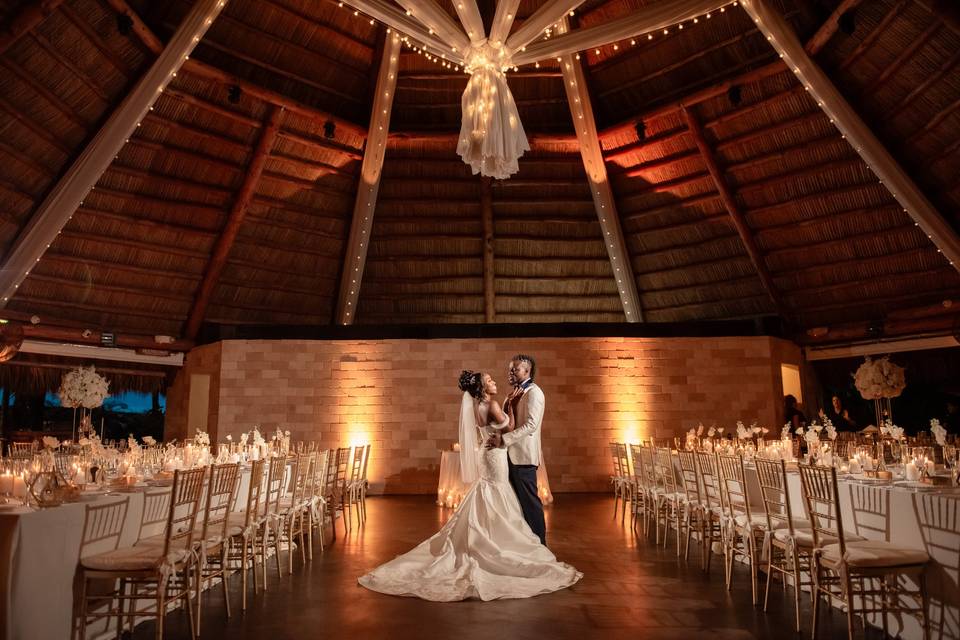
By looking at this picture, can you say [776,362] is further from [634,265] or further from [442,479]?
[442,479]

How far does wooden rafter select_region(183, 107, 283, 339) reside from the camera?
11.5m

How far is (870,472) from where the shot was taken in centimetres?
504

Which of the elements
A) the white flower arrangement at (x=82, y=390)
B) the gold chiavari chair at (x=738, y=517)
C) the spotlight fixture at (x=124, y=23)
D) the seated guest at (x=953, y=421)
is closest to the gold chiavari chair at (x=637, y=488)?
the gold chiavari chair at (x=738, y=517)

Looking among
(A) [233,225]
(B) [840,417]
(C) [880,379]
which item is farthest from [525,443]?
(B) [840,417]

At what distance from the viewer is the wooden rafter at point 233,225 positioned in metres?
11.5

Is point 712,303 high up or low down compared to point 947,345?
up

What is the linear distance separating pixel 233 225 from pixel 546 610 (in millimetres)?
9609

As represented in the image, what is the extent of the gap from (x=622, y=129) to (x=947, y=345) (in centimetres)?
655

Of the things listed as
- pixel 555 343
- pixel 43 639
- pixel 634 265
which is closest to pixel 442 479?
pixel 555 343

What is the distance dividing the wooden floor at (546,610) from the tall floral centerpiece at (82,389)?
822 cm

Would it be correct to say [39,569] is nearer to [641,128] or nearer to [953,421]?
[641,128]

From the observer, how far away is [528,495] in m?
5.73

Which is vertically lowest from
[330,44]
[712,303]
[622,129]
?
[712,303]

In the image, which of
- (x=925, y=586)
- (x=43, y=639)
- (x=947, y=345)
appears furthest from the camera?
(x=947, y=345)
